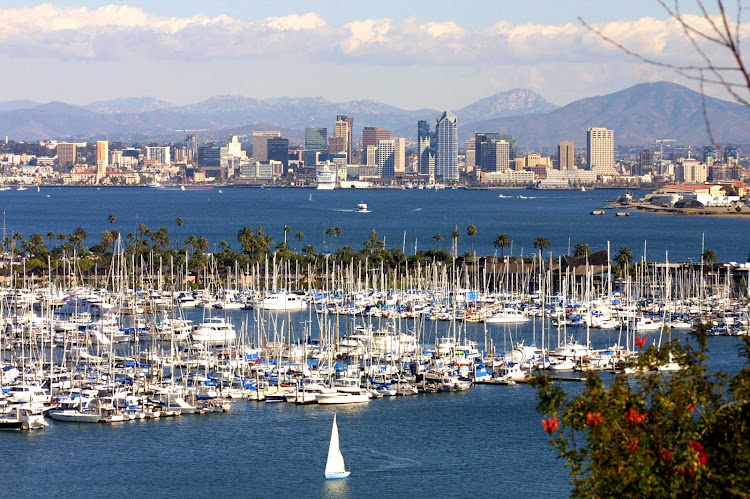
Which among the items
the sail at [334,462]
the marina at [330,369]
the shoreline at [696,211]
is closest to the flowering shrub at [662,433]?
the marina at [330,369]

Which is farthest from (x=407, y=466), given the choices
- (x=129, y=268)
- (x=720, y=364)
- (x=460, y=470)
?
(x=129, y=268)

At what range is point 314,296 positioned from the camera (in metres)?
41.6

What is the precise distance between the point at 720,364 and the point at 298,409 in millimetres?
10953

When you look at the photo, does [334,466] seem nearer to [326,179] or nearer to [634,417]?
[634,417]

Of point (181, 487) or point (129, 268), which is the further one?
point (129, 268)

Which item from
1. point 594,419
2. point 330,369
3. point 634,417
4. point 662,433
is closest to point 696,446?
point 662,433

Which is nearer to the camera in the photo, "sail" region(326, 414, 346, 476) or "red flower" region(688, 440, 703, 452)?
"red flower" region(688, 440, 703, 452)

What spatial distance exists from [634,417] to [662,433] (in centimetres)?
18

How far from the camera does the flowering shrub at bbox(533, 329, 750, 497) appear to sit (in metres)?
7.10

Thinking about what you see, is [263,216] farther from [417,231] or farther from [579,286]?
[579,286]

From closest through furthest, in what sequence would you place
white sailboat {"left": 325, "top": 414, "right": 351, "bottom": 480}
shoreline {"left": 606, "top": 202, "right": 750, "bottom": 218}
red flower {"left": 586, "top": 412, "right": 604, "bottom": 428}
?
red flower {"left": 586, "top": 412, "right": 604, "bottom": 428} → white sailboat {"left": 325, "top": 414, "right": 351, "bottom": 480} → shoreline {"left": 606, "top": 202, "right": 750, "bottom": 218}

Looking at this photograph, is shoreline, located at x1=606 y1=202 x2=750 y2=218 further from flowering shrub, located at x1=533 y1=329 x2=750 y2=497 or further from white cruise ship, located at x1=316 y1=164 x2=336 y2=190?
flowering shrub, located at x1=533 y1=329 x2=750 y2=497

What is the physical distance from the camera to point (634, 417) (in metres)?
7.59

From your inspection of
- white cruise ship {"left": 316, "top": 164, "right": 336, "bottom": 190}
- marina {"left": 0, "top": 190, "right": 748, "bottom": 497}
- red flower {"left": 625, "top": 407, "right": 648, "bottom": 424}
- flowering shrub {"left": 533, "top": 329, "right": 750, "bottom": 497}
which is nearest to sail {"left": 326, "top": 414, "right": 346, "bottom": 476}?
marina {"left": 0, "top": 190, "right": 748, "bottom": 497}
